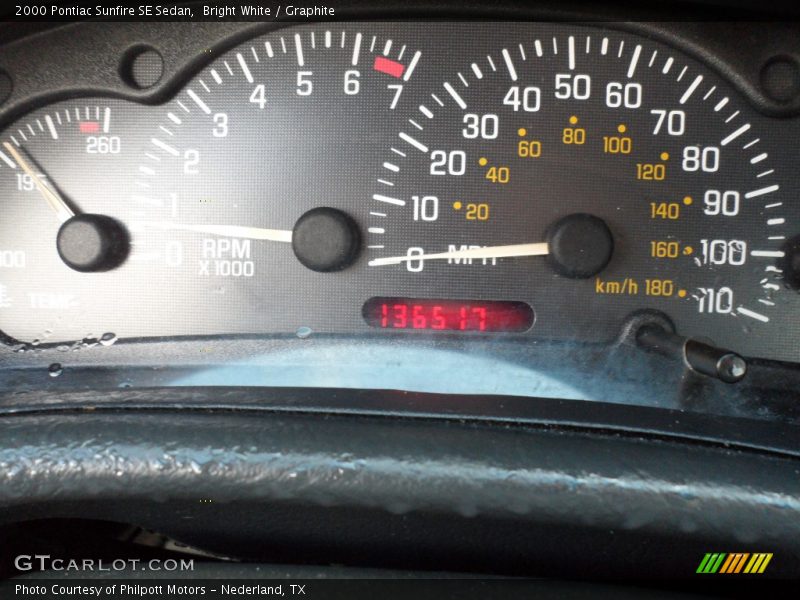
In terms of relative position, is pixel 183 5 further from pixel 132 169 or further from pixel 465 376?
pixel 465 376

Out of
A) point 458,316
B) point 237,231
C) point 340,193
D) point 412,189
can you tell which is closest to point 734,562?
point 458,316

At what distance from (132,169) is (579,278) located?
124 cm

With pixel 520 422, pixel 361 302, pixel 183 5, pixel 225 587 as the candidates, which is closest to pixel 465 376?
pixel 361 302

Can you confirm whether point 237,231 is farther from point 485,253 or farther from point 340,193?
point 485,253

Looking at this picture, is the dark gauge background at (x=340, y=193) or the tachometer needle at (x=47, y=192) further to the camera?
the tachometer needle at (x=47, y=192)

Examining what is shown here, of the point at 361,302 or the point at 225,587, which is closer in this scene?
the point at 225,587

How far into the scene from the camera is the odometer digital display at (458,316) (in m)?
2.33

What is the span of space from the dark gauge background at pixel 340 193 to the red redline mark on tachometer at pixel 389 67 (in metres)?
0.01

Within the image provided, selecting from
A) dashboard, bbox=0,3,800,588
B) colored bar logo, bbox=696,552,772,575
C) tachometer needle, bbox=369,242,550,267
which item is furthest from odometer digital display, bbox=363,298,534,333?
colored bar logo, bbox=696,552,772,575

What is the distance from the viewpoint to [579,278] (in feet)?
7.61

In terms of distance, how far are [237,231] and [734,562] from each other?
1.48 m

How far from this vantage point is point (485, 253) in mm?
2336

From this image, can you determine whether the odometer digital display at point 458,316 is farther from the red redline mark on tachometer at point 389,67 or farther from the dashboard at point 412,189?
the red redline mark on tachometer at point 389,67

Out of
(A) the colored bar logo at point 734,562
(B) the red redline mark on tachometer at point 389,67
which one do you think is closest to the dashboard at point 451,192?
(B) the red redline mark on tachometer at point 389,67
